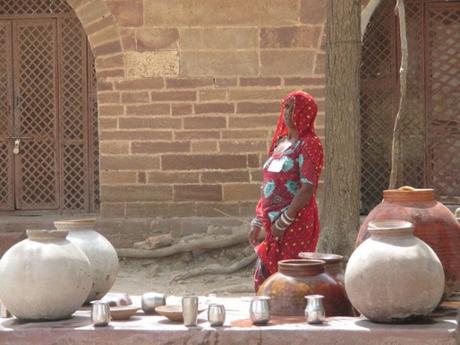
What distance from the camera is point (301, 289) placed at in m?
4.53

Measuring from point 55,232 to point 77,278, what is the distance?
25 centimetres

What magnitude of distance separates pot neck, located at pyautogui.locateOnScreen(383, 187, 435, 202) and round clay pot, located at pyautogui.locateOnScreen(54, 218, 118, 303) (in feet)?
4.43

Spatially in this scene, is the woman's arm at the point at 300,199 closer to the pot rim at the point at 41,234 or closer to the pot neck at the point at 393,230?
the pot neck at the point at 393,230

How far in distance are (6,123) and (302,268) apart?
6258mm

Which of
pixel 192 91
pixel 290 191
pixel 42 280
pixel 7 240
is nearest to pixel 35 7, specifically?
pixel 192 91

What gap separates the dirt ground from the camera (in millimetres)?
8516

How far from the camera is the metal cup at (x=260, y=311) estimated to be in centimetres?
428

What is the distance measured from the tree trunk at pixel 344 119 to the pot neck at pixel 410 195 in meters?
2.44

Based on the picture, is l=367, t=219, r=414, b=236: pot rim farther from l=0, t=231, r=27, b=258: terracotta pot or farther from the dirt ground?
l=0, t=231, r=27, b=258: terracotta pot

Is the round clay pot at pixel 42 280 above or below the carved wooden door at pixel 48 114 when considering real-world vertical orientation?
below

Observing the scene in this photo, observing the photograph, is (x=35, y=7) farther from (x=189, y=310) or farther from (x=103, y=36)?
(x=189, y=310)

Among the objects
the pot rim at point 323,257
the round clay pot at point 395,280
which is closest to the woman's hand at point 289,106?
the pot rim at point 323,257

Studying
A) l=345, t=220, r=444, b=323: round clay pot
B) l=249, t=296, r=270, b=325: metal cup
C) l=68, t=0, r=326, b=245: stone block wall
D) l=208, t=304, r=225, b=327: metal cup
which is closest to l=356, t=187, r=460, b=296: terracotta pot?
l=345, t=220, r=444, b=323: round clay pot

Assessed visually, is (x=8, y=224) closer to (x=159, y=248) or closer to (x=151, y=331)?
(x=159, y=248)
